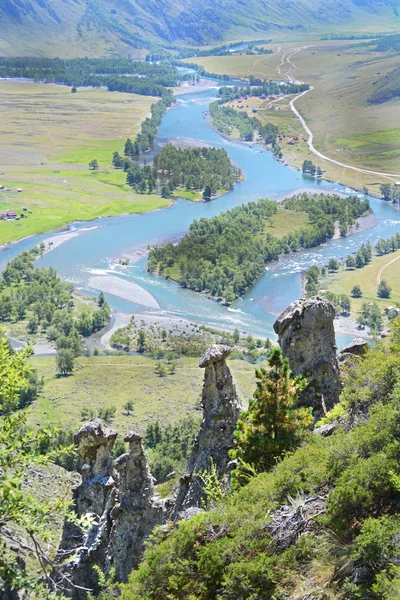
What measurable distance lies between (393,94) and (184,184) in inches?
3056

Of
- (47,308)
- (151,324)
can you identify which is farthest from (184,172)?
(151,324)

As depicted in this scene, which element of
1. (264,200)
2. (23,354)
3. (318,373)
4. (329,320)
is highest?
(23,354)

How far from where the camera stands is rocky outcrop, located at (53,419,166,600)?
68.5 ft

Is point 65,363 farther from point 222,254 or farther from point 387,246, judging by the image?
point 387,246

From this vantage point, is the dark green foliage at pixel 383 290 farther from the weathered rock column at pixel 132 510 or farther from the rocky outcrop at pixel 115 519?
the weathered rock column at pixel 132 510

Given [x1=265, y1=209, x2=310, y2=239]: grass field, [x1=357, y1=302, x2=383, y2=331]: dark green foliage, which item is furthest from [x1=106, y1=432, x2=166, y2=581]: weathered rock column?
[x1=265, y1=209, x2=310, y2=239]: grass field

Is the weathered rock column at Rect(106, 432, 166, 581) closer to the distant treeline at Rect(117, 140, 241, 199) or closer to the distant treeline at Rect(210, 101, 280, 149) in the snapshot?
the distant treeline at Rect(117, 140, 241, 199)

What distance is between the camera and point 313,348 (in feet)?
73.7

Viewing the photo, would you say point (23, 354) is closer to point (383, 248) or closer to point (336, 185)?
point (383, 248)

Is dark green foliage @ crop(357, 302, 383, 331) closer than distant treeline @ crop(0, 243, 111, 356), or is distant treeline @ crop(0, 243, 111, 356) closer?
dark green foliage @ crop(357, 302, 383, 331)

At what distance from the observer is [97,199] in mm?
134750

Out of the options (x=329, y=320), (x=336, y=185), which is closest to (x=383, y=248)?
(x=336, y=185)

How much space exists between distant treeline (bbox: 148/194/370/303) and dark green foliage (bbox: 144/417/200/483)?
1477 inches

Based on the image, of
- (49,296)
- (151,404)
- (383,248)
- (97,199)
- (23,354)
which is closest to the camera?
(23,354)
